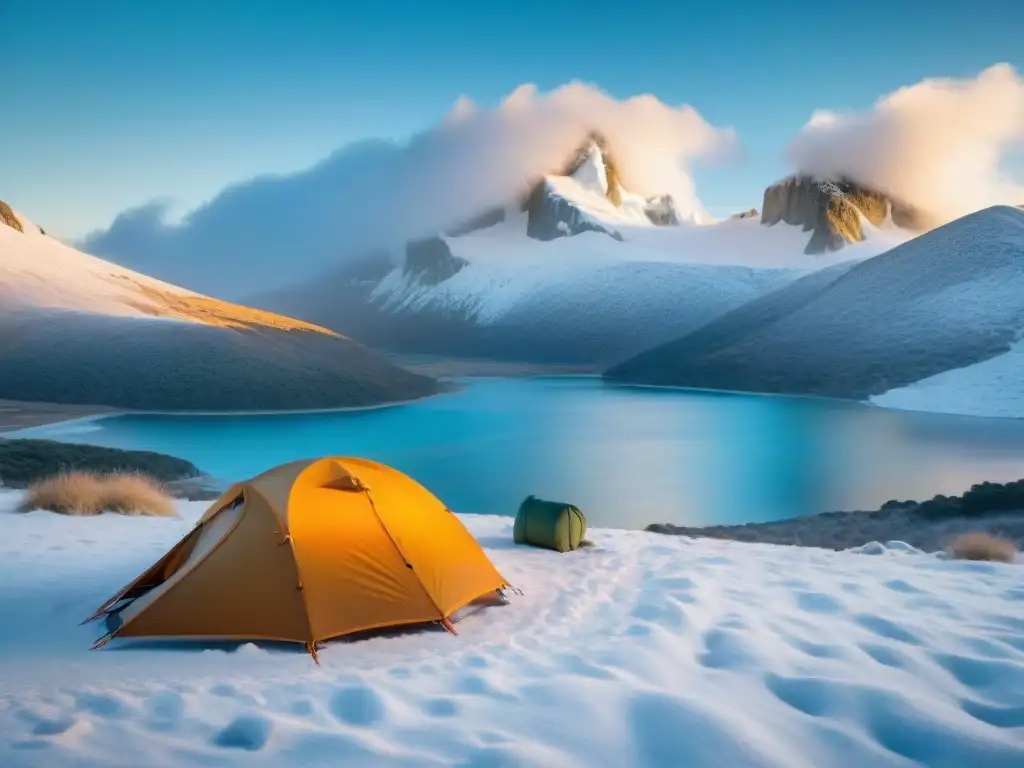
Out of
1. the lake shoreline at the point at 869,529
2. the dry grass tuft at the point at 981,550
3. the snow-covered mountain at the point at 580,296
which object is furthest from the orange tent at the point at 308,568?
the snow-covered mountain at the point at 580,296

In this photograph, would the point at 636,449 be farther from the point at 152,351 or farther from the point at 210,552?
the point at 152,351

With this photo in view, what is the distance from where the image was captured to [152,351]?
4903cm

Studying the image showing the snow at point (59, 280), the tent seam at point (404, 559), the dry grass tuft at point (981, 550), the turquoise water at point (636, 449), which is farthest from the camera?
the snow at point (59, 280)

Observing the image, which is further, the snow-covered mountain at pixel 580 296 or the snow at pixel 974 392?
the snow-covered mountain at pixel 580 296

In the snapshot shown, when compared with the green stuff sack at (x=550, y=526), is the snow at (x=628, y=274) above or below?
above

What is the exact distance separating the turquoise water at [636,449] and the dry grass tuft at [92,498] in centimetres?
963

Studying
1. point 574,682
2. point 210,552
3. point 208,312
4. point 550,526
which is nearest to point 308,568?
point 210,552

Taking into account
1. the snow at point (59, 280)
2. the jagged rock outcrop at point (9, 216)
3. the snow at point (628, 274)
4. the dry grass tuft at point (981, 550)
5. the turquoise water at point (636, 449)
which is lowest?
the turquoise water at point (636, 449)

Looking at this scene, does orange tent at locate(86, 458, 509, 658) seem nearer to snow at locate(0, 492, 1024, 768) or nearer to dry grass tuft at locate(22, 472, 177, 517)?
snow at locate(0, 492, 1024, 768)

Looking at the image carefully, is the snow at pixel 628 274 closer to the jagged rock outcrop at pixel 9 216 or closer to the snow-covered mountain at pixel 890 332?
the snow-covered mountain at pixel 890 332

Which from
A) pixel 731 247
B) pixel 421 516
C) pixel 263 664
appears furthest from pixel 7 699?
pixel 731 247

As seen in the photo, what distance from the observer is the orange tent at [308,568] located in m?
6.28

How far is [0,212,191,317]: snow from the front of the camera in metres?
53.4

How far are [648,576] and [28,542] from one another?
672cm
